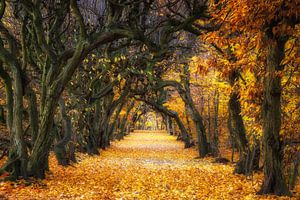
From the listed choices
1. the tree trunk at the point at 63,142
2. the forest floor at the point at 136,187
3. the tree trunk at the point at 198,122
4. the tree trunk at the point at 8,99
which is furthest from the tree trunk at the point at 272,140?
the tree trunk at the point at 198,122

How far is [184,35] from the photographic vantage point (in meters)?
24.8

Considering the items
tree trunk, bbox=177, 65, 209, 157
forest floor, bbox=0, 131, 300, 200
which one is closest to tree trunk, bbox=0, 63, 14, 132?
forest floor, bbox=0, 131, 300, 200

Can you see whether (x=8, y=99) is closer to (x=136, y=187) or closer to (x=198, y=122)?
(x=136, y=187)

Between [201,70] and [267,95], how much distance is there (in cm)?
238

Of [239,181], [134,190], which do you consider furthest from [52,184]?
[239,181]

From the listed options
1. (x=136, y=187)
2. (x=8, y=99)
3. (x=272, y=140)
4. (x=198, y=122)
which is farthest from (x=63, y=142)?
(x=198, y=122)

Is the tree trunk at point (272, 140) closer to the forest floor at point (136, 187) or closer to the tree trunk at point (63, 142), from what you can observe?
the forest floor at point (136, 187)

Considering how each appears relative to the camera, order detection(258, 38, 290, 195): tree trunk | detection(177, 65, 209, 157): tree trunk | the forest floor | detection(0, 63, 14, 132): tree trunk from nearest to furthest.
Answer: the forest floor < detection(258, 38, 290, 195): tree trunk < detection(0, 63, 14, 132): tree trunk < detection(177, 65, 209, 157): tree trunk

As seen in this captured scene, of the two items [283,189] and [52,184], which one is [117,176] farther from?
[283,189]

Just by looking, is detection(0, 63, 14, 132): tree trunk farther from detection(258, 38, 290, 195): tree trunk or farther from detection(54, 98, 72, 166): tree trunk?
detection(258, 38, 290, 195): tree trunk

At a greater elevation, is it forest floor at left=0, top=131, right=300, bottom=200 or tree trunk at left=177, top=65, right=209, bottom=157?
tree trunk at left=177, top=65, right=209, bottom=157

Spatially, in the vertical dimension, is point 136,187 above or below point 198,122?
below

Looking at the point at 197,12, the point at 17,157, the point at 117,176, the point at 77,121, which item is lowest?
the point at 117,176

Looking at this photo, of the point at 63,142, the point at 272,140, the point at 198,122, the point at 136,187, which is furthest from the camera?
the point at 198,122
